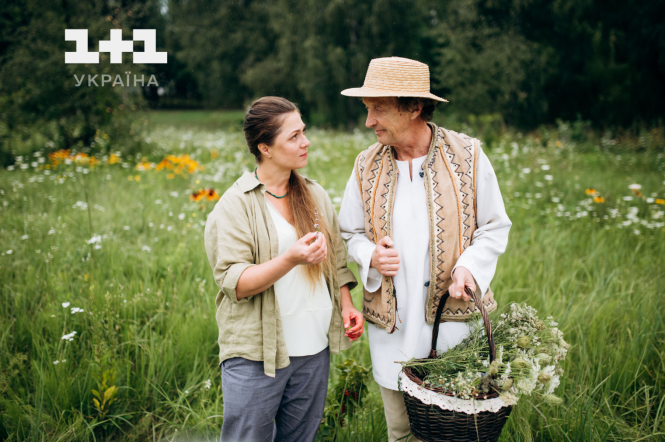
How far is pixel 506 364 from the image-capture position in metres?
1.37

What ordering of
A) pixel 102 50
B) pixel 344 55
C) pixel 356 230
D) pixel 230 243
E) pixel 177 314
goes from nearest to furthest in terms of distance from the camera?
pixel 230 243 → pixel 356 230 → pixel 177 314 → pixel 102 50 → pixel 344 55

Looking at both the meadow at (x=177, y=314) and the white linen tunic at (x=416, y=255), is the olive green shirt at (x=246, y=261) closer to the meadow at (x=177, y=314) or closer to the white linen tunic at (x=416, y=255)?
the white linen tunic at (x=416, y=255)

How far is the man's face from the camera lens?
1730mm

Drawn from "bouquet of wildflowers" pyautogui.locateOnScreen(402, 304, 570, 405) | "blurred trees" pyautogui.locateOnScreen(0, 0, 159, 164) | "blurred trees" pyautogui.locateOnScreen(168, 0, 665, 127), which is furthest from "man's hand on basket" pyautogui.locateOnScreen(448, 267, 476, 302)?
"blurred trees" pyautogui.locateOnScreen(168, 0, 665, 127)

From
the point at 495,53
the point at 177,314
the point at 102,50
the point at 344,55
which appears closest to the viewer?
the point at 177,314

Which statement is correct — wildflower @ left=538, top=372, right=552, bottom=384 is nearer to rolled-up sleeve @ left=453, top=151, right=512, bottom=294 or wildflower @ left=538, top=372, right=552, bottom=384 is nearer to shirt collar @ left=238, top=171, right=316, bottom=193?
rolled-up sleeve @ left=453, top=151, right=512, bottom=294

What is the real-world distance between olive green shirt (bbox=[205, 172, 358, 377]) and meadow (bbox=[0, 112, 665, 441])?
0.70 m

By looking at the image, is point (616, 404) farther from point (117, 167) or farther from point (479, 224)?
point (117, 167)

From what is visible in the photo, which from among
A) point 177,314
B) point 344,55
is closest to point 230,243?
point 177,314

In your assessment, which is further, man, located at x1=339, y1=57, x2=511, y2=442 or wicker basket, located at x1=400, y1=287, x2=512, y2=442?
man, located at x1=339, y1=57, x2=511, y2=442

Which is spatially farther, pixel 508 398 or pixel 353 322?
pixel 353 322

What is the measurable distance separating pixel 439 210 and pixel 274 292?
751 mm

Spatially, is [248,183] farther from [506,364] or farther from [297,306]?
[506,364]

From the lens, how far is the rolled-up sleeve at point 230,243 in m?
1.52
